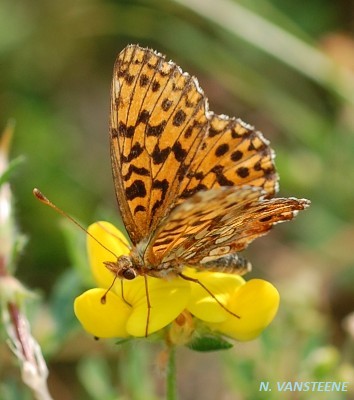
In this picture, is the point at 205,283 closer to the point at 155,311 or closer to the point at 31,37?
the point at 155,311

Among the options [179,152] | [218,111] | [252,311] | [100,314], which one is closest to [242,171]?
[179,152]

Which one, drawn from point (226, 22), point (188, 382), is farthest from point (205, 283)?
point (226, 22)

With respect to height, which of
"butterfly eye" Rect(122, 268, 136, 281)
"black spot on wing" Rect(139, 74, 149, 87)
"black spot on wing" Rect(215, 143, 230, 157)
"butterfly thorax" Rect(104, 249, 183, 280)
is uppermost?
"black spot on wing" Rect(139, 74, 149, 87)

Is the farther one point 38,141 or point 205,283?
point 38,141

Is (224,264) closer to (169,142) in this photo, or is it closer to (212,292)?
(212,292)

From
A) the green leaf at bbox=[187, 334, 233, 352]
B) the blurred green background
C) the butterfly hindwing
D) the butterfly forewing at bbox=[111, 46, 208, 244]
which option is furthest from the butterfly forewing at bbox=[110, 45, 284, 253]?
the blurred green background

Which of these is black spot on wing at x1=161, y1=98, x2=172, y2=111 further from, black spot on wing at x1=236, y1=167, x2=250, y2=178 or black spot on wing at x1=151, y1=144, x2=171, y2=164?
black spot on wing at x1=236, y1=167, x2=250, y2=178
